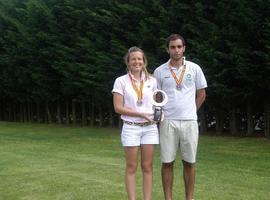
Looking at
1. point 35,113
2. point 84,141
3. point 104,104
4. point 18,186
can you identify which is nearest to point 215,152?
point 84,141

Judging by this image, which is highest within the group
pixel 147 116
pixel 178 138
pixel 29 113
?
pixel 147 116

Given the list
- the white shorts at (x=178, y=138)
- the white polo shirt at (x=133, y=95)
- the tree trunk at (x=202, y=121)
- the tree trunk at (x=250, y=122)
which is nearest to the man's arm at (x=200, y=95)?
the white shorts at (x=178, y=138)

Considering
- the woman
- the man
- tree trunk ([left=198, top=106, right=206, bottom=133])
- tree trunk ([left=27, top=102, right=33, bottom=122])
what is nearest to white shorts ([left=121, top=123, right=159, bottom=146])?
the woman

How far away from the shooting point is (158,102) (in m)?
6.34

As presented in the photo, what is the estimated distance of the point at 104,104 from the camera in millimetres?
20562

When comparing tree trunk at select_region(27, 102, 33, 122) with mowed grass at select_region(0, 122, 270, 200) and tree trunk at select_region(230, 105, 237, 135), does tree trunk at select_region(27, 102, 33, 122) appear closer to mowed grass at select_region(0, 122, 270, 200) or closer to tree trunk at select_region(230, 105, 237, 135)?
mowed grass at select_region(0, 122, 270, 200)

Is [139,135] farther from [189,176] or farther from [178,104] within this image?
[189,176]

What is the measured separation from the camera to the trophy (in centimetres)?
614

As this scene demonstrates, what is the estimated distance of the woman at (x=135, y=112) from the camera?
245 inches

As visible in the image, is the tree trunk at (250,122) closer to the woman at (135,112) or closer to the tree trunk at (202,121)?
the tree trunk at (202,121)

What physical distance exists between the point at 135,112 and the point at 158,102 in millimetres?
335

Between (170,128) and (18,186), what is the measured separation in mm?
3110

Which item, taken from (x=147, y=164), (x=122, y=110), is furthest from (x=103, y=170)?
(x=122, y=110)

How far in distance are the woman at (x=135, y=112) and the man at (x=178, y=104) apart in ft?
0.59
